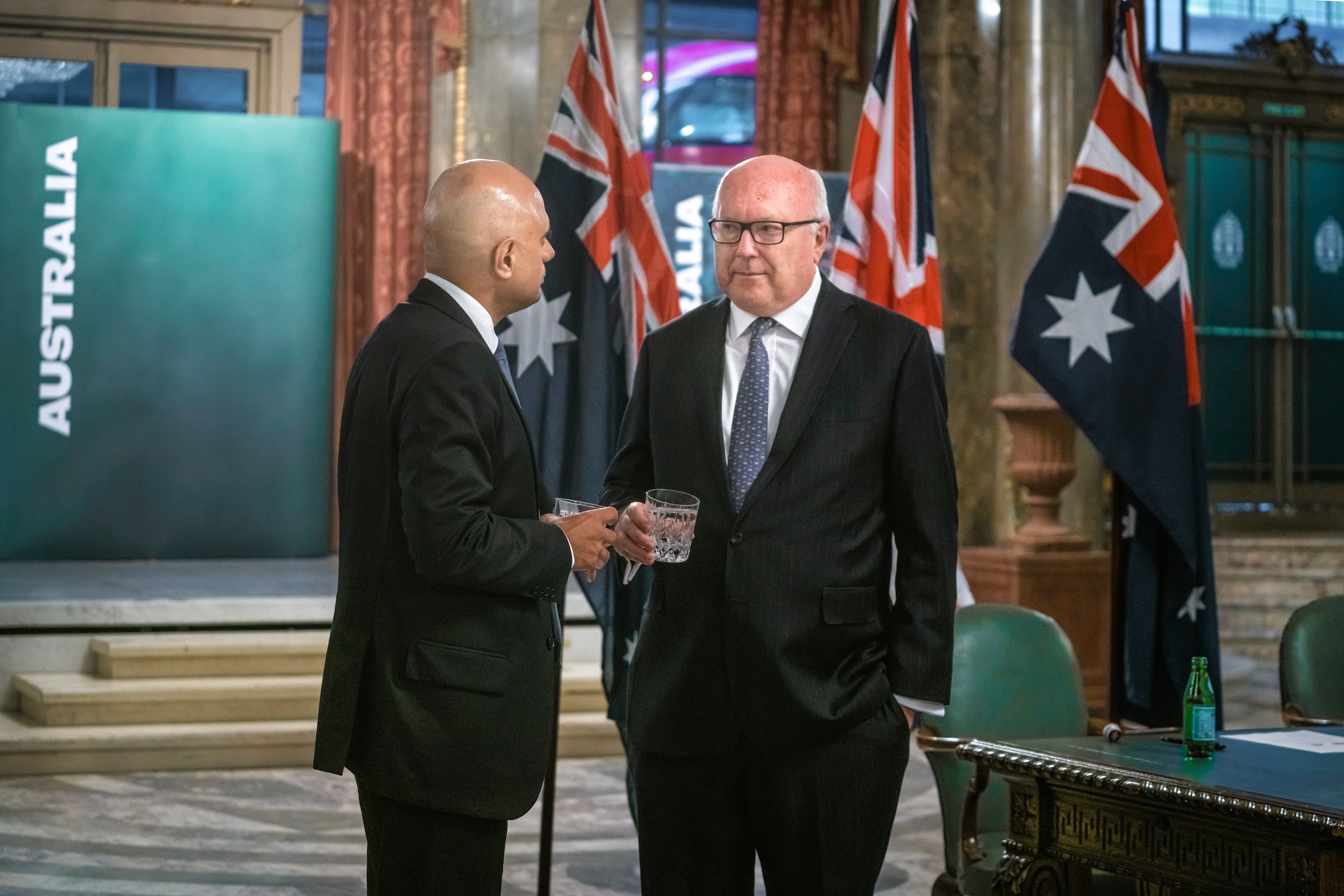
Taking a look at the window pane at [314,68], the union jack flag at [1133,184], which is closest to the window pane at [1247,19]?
the window pane at [314,68]

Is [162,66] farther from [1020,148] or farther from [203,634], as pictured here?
[1020,148]

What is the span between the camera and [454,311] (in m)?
2.04

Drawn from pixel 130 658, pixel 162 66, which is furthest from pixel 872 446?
pixel 162 66

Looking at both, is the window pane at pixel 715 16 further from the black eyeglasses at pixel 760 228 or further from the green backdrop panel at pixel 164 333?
the black eyeglasses at pixel 760 228

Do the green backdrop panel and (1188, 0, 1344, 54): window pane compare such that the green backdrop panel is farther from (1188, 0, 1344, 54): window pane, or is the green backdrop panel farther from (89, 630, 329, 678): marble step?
(1188, 0, 1344, 54): window pane

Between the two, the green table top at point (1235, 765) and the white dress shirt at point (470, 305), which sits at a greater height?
the white dress shirt at point (470, 305)

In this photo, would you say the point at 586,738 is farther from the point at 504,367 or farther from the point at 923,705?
the point at 504,367

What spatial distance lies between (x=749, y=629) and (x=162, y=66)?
788cm

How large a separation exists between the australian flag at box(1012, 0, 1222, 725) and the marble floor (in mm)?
1033

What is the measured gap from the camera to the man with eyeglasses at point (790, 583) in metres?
2.21

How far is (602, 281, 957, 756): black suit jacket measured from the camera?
2215mm

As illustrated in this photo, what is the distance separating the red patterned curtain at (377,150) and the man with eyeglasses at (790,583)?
6.53 m

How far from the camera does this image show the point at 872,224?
4.20 m

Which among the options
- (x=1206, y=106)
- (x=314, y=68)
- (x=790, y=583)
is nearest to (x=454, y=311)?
(x=790, y=583)
